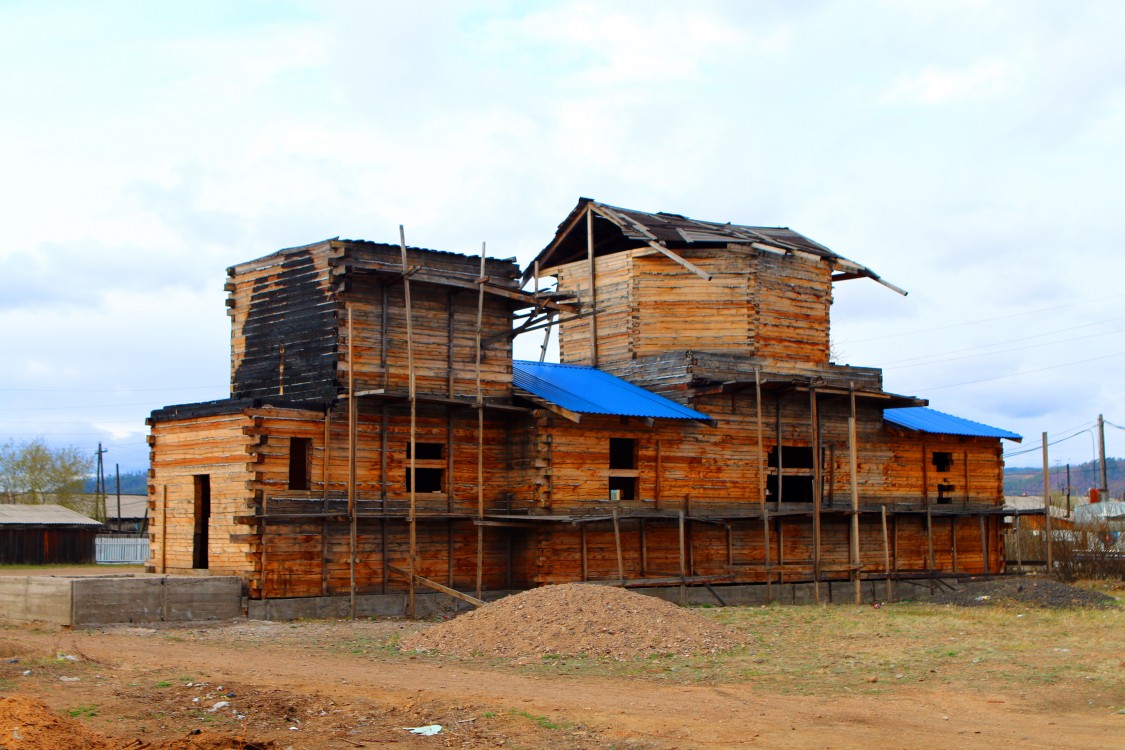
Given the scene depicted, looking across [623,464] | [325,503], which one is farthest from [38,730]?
[623,464]

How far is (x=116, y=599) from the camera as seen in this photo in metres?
23.8

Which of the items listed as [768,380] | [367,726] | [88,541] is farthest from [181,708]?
[88,541]

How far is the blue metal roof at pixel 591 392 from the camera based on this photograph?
1156 inches

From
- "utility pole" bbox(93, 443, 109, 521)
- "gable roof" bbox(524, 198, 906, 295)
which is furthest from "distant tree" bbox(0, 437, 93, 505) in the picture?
"gable roof" bbox(524, 198, 906, 295)

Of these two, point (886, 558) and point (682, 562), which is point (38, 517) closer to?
point (682, 562)

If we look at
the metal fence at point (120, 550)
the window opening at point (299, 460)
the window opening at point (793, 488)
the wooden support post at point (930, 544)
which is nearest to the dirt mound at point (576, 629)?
the window opening at point (299, 460)

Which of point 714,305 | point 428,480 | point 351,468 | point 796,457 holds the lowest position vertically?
point 428,480

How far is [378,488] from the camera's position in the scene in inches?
1072

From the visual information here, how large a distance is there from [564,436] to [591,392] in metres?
2.53

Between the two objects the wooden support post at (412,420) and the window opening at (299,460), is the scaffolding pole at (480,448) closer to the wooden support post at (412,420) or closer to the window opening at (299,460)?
the wooden support post at (412,420)

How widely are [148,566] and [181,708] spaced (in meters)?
15.2

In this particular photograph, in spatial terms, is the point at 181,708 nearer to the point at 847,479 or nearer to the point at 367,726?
the point at 367,726

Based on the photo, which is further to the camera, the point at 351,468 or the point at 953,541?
the point at 953,541

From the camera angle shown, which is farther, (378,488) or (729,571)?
(729,571)
